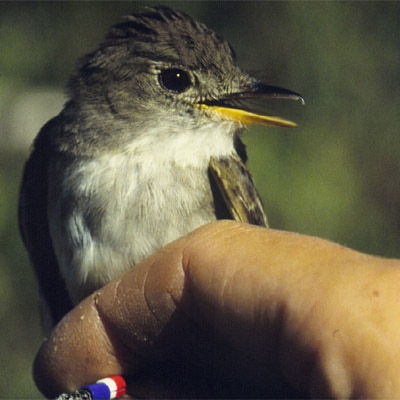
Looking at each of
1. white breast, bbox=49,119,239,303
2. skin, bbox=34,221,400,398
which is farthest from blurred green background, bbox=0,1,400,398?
skin, bbox=34,221,400,398

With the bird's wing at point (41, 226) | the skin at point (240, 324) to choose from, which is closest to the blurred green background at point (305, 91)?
the bird's wing at point (41, 226)

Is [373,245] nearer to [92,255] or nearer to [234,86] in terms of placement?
[234,86]

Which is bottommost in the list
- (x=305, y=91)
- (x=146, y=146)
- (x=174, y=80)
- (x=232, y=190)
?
(x=232, y=190)

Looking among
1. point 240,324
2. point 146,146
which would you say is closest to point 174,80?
point 146,146

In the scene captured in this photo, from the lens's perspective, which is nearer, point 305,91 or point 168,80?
point 168,80

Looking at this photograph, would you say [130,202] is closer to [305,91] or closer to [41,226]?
[41,226]

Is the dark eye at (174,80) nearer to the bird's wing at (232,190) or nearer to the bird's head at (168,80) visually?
the bird's head at (168,80)

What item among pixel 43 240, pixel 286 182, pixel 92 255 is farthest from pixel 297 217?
pixel 92 255

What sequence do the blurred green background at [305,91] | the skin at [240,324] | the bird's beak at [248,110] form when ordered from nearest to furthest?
the skin at [240,324] < the bird's beak at [248,110] < the blurred green background at [305,91]


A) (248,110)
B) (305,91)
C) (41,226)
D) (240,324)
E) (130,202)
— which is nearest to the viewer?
(240,324)
